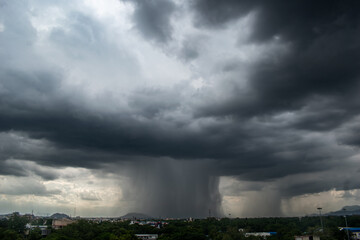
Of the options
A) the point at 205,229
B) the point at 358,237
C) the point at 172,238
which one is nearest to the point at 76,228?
the point at 172,238

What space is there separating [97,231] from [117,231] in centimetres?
917

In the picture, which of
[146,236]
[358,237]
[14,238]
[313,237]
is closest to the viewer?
[313,237]

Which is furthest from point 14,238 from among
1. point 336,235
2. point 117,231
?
point 336,235

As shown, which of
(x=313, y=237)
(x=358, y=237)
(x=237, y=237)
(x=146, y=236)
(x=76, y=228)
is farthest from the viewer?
(x=146, y=236)

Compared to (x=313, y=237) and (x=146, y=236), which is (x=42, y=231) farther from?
(x=313, y=237)

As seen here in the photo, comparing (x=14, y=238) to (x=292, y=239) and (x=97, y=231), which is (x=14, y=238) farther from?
(x=292, y=239)

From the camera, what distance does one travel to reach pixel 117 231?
142 meters

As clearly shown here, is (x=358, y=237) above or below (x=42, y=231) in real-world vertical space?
below

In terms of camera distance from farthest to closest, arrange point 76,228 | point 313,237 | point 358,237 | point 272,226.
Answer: point 272,226
point 358,237
point 76,228
point 313,237

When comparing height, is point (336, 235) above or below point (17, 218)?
below

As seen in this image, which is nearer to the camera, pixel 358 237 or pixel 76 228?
pixel 76 228

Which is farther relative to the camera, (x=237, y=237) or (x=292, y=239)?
(x=237, y=237)

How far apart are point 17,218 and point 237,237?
109m

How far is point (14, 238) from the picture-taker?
102438 millimetres
